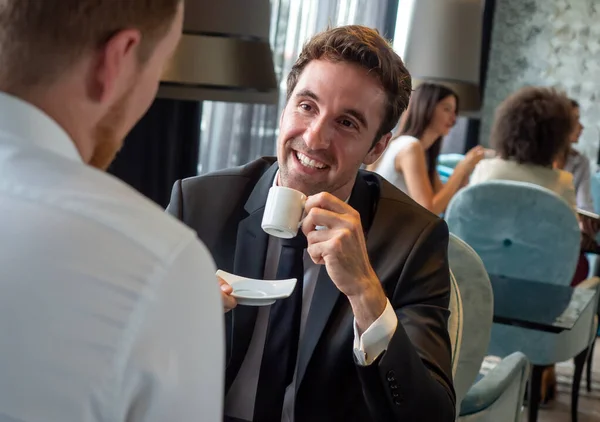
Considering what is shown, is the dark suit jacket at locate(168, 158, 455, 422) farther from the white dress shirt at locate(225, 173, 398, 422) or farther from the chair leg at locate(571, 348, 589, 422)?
the chair leg at locate(571, 348, 589, 422)

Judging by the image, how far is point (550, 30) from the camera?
248 inches

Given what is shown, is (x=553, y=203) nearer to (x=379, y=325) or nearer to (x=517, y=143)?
(x=517, y=143)

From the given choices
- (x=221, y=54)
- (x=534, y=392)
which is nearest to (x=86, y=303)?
(x=221, y=54)

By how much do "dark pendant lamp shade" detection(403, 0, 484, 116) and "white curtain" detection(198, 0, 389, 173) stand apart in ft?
1.53

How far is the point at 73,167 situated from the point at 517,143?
3.05m

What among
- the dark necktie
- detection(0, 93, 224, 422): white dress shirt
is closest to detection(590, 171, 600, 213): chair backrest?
the dark necktie

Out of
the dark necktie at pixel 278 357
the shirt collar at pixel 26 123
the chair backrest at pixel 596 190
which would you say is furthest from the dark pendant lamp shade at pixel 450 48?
the shirt collar at pixel 26 123

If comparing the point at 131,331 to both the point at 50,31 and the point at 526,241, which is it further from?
the point at 526,241

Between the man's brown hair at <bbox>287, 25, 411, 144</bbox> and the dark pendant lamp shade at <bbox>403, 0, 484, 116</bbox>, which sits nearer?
the man's brown hair at <bbox>287, 25, 411, 144</bbox>

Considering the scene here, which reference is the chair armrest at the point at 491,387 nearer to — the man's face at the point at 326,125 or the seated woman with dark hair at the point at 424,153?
the man's face at the point at 326,125

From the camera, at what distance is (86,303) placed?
0.60 meters

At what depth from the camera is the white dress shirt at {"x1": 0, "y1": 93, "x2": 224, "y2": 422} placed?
60 centimetres

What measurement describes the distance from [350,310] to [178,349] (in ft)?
2.58

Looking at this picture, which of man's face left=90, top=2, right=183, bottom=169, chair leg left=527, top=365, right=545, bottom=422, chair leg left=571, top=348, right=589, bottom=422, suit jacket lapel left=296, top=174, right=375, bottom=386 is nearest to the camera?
man's face left=90, top=2, right=183, bottom=169
